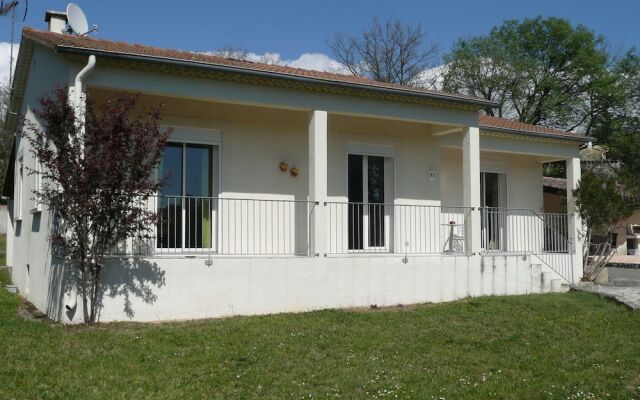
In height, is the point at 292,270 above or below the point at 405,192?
below

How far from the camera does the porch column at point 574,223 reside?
1423 cm

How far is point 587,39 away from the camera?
3969 cm

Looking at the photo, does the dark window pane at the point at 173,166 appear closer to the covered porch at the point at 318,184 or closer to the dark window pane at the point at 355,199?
the covered porch at the point at 318,184

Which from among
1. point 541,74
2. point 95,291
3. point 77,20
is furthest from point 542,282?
point 541,74

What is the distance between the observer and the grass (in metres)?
6.01

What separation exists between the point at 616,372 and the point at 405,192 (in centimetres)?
675

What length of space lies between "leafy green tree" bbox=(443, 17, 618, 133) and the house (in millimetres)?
24506

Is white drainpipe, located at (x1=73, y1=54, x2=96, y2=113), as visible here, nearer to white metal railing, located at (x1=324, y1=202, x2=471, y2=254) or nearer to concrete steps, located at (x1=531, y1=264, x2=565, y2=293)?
white metal railing, located at (x1=324, y1=202, x2=471, y2=254)

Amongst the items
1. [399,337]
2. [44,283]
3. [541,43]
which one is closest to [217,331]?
[399,337]

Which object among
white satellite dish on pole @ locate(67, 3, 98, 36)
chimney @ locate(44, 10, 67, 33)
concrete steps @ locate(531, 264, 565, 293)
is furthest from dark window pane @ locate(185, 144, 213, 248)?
concrete steps @ locate(531, 264, 565, 293)

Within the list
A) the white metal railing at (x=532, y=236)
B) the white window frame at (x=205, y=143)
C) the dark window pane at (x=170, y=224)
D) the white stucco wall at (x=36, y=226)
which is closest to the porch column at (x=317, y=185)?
the white window frame at (x=205, y=143)

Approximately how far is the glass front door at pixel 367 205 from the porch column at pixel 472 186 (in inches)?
67.0

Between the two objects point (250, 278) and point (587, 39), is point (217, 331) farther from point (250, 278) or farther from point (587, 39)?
point (587, 39)

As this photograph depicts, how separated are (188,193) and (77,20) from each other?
4570mm
